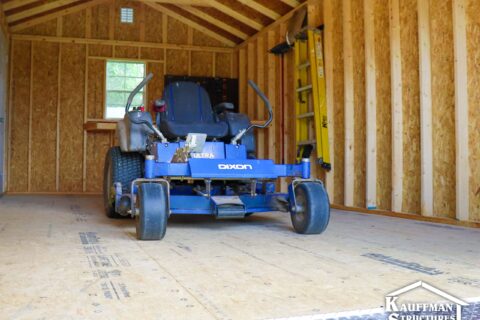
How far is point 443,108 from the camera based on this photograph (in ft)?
16.9

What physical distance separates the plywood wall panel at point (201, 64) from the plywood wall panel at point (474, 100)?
7.33 meters

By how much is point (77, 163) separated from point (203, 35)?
4.25 m

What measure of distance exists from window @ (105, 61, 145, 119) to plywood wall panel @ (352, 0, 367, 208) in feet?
18.9

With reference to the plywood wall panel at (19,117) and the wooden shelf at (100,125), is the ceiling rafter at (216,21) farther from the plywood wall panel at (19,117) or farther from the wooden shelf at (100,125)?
the plywood wall panel at (19,117)

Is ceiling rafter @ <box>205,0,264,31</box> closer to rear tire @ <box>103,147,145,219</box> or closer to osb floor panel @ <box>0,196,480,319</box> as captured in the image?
rear tire @ <box>103,147,145,219</box>

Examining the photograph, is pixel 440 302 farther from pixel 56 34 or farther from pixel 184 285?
pixel 56 34

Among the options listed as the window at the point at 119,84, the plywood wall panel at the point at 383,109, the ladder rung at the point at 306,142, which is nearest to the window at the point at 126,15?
the window at the point at 119,84

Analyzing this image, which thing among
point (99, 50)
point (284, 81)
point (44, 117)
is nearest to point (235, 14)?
point (284, 81)

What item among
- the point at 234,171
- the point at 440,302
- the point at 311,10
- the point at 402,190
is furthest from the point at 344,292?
the point at 311,10

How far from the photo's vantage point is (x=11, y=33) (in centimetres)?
1040

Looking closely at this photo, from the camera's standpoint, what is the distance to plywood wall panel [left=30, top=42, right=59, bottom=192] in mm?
10523

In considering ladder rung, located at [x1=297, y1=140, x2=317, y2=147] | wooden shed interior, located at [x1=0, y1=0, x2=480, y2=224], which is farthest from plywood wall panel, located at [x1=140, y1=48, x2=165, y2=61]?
ladder rung, located at [x1=297, y1=140, x2=317, y2=147]

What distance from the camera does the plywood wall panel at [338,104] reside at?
698 cm

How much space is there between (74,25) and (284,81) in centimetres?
528
